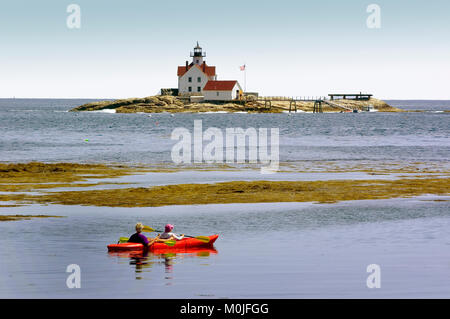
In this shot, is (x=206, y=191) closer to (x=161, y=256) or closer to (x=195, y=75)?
(x=161, y=256)

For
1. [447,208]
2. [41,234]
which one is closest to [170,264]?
[41,234]

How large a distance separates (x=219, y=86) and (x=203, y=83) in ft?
16.5

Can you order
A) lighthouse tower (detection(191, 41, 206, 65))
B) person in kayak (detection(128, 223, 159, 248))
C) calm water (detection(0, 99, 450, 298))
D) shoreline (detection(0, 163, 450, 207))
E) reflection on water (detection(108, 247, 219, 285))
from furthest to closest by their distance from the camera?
lighthouse tower (detection(191, 41, 206, 65))
shoreline (detection(0, 163, 450, 207))
person in kayak (detection(128, 223, 159, 248))
reflection on water (detection(108, 247, 219, 285))
calm water (detection(0, 99, 450, 298))

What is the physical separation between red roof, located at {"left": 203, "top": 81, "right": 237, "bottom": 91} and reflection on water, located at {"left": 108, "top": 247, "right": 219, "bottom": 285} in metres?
165

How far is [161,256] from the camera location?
76.4 ft

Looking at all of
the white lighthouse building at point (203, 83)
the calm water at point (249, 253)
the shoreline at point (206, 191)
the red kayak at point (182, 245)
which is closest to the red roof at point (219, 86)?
the white lighthouse building at point (203, 83)

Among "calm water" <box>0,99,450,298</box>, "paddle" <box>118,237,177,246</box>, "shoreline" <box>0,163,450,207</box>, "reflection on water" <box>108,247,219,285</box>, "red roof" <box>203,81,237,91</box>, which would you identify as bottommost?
"reflection on water" <box>108,247,219,285</box>

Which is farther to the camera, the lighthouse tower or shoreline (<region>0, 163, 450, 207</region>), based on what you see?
the lighthouse tower

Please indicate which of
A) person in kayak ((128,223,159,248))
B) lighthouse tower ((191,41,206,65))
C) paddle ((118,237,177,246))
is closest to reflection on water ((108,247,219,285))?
paddle ((118,237,177,246))

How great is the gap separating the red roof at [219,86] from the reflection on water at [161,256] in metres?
165

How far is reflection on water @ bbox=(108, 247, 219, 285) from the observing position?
70.7ft

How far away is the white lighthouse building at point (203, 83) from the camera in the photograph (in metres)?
183

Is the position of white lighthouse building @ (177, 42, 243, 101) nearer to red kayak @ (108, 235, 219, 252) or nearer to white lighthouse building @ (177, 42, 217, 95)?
white lighthouse building @ (177, 42, 217, 95)

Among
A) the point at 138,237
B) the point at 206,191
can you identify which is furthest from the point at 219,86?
the point at 138,237
